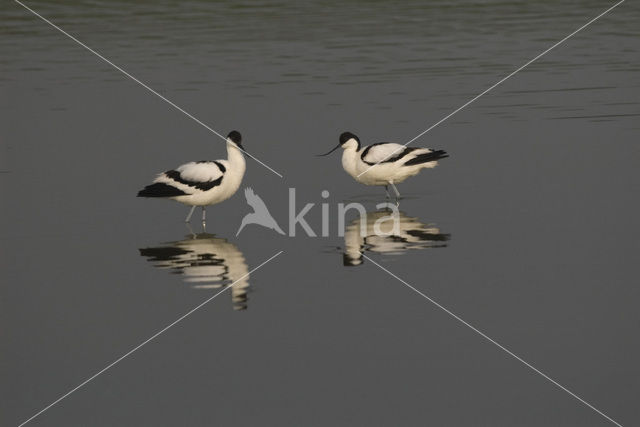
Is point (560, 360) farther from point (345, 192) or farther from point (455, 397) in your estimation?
point (345, 192)

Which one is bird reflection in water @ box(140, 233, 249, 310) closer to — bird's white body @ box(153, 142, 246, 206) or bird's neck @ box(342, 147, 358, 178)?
bird's white body @ box(153, 142, 246, 206)

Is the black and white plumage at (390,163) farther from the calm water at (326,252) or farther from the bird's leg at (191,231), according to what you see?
the bird's leg at (191,231)

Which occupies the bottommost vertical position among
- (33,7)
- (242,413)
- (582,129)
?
(242,413)

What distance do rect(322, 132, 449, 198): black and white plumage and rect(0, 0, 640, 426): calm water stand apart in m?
0.29

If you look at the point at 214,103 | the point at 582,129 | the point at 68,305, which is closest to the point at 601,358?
the point at 68,305

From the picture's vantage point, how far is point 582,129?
17.2m

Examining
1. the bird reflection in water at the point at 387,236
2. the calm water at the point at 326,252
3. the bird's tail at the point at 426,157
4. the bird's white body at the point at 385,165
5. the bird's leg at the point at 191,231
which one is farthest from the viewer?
the bird's tail at the point at 426,157

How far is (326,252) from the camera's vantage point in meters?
11.6

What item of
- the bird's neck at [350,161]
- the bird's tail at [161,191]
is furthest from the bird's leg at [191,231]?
the bird's neck at [350,161]

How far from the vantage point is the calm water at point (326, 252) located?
7793 mm

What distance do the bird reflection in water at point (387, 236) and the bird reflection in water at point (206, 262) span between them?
3.62 ft

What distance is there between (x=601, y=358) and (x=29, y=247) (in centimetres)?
627

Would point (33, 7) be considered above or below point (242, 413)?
above

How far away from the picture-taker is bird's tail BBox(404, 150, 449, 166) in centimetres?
1453
